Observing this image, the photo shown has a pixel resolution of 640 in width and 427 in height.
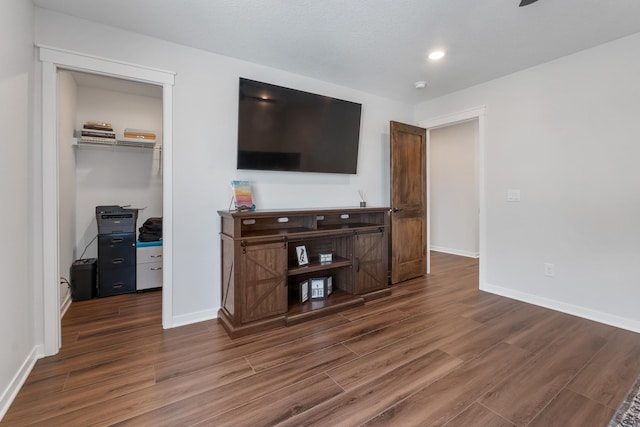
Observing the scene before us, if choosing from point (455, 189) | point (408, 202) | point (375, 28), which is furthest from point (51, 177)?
point (455, 189)

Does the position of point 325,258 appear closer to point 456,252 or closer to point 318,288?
point 318,288

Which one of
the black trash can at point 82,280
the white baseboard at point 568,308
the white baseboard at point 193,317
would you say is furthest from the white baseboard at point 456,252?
the black trash can at point 82,280

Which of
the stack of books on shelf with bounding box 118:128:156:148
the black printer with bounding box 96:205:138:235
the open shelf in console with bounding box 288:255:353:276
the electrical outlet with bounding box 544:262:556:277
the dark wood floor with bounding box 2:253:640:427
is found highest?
the stack of books on shelf with bounding box 118:128:156:148

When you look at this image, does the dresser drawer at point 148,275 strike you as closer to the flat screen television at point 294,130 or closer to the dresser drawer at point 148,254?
the dresser drawer at point 148,254

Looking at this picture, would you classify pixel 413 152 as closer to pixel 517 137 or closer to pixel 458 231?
pixel 517 137

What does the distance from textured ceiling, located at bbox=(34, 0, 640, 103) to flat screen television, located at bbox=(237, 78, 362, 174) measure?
0.35 meters

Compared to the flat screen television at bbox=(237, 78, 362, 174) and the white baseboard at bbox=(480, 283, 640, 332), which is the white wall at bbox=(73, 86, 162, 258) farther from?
the white baseboard at bbox=(480, 283, 640, 332)

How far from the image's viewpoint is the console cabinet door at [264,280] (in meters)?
2.40

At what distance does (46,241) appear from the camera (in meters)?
2.07

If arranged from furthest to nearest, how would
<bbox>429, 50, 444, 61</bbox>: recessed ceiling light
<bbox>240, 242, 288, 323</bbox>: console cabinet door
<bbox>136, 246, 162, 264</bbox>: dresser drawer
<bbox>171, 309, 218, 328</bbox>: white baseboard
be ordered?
<bbox>136, 246, 162, 264</bbox>: dresser drawer, <bbox>429, 50, 444, 61</bbox>: recessed ceiling light, <bbox>171, 309, 218, 328</bbox>: white baseboard, <bbox>240, 242, 288, 323</bbox>: console cabinet door

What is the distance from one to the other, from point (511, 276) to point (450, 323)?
1.26m

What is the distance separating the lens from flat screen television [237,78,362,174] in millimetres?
2732

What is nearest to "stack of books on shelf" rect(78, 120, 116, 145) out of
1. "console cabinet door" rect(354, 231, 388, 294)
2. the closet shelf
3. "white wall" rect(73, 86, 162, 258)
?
the closet shelf

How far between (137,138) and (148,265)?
61.1 inches
